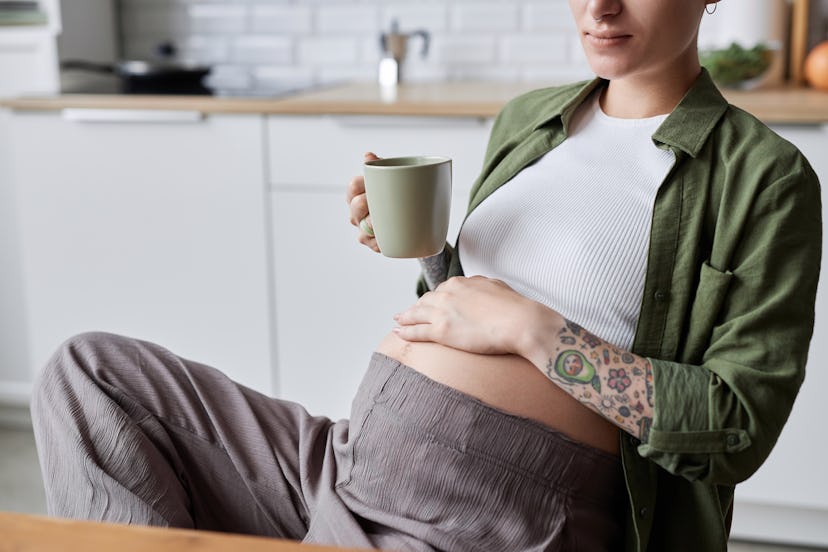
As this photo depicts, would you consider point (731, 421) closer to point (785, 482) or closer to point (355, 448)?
point (355, 448)

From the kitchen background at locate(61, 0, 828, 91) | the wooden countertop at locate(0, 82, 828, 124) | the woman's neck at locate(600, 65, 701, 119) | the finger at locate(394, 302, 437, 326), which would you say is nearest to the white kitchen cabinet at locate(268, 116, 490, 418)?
the wooden countertop at locate(0, 82, 828, 124)

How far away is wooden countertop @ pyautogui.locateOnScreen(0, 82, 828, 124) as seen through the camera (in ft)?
6.59

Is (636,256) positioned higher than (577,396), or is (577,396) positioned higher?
(636,256)

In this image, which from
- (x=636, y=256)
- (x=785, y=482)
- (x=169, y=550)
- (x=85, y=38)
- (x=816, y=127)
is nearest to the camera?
(x=169, y=550)

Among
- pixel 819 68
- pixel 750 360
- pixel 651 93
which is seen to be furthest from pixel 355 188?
pixel 819 68

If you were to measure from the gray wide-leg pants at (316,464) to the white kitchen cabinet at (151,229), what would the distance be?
3.93ft

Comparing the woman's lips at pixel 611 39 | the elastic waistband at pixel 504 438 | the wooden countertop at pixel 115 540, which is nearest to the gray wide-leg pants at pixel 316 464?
the elastic waistband at pixel 504 438

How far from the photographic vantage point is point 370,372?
1191 millimetres

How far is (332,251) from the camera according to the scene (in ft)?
7.75

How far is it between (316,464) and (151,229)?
1.45 meters

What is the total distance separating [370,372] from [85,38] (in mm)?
2153

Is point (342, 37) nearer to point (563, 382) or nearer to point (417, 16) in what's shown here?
point (417, 16)

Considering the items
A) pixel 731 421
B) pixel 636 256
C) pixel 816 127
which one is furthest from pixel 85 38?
pixel 731 421

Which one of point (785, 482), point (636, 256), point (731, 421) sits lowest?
point (785, 482)
